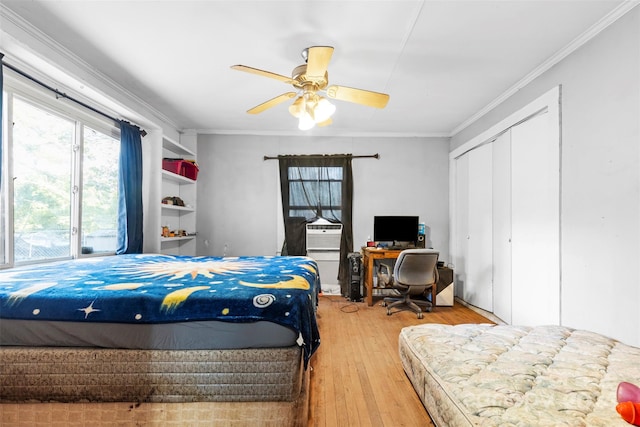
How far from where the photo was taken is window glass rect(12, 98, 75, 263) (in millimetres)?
2305

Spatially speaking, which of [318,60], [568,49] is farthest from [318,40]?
[568,49]

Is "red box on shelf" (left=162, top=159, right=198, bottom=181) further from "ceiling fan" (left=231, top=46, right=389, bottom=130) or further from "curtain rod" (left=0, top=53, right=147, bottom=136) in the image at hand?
"ceiling fan" (left=231, top=46, right=389, bottom=130)

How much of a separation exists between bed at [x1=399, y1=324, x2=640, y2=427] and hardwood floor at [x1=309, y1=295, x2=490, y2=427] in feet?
1.23

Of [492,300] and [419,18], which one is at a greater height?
[419,18]

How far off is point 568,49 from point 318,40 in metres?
1.97

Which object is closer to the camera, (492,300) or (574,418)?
(574,418)

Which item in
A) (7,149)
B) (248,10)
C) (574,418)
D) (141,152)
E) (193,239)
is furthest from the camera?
(193,239)

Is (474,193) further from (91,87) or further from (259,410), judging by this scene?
(91,87)

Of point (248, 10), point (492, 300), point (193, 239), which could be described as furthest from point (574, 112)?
point (193, 239)

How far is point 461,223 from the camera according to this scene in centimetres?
436

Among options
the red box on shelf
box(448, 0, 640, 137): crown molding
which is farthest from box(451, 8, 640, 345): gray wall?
the red box on shelf

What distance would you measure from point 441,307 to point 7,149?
15.2 feet

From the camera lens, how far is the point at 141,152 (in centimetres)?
350

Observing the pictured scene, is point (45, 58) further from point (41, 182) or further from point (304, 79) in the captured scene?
point (304, 79)
